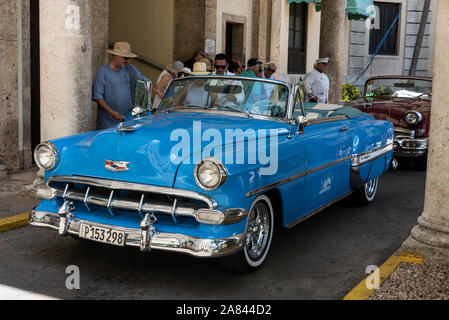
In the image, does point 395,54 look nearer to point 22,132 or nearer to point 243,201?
point 22,132

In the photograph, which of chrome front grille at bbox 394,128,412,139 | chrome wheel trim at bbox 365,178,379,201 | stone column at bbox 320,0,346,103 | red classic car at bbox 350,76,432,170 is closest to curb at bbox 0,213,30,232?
chrome wheel trim at bbox 365,178,379,201

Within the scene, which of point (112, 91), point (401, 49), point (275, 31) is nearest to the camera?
point (112, 91)

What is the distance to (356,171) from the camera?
6.54 m

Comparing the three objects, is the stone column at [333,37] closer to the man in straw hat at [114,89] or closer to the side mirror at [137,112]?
the man in straw hat at [114,89]

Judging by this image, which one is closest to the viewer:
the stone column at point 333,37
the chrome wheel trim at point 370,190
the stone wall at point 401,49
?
the chrome wheel trim at point 370,190

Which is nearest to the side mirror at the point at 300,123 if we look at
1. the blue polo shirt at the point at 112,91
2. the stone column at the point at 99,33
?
the blue polo shirt at the point at 112,91

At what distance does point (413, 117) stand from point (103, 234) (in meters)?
7.10

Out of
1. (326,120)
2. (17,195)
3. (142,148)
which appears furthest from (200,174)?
(17,195)

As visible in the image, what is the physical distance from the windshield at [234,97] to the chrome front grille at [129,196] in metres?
1.36

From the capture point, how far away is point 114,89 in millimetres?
7047

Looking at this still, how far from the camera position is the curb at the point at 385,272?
416cm

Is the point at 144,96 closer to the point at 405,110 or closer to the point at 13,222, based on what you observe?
the point at 13,222

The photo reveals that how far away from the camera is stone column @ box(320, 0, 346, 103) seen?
13160 millimetres

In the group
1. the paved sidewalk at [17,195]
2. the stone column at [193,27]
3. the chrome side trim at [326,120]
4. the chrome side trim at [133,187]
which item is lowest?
the paved sidewalk at [17,195]
